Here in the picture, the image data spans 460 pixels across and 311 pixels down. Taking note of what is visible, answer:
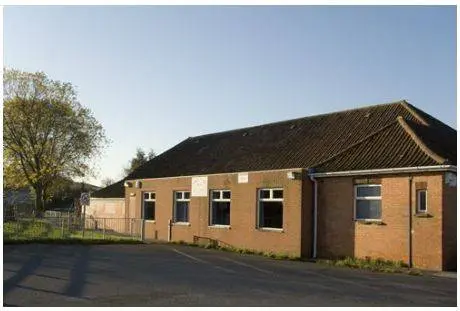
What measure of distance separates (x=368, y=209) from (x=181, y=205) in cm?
1127

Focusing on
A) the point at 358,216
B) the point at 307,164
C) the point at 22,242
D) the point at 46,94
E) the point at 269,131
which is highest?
the point at 46,94

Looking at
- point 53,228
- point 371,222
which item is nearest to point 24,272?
point 371,222

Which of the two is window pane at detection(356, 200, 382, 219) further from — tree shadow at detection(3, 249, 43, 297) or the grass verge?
tree shadow at detection(3, 249, 43, 297)

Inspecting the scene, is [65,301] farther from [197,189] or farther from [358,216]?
[197,189]

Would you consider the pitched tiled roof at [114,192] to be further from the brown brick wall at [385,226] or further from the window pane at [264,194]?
the brown brick wall at [385,226]

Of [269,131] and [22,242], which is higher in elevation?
[269,131]

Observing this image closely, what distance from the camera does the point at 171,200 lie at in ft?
90.9

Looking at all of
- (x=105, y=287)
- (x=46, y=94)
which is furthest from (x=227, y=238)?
(x=46, y=94)

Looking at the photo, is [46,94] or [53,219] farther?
[46,94]

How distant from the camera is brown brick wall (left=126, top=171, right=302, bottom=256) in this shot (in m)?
20.6

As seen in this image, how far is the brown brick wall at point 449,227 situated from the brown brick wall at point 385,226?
20cm

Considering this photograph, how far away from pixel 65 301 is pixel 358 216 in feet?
38.4

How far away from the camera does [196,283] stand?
12516mm

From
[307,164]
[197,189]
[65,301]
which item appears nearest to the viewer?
[65,301]
